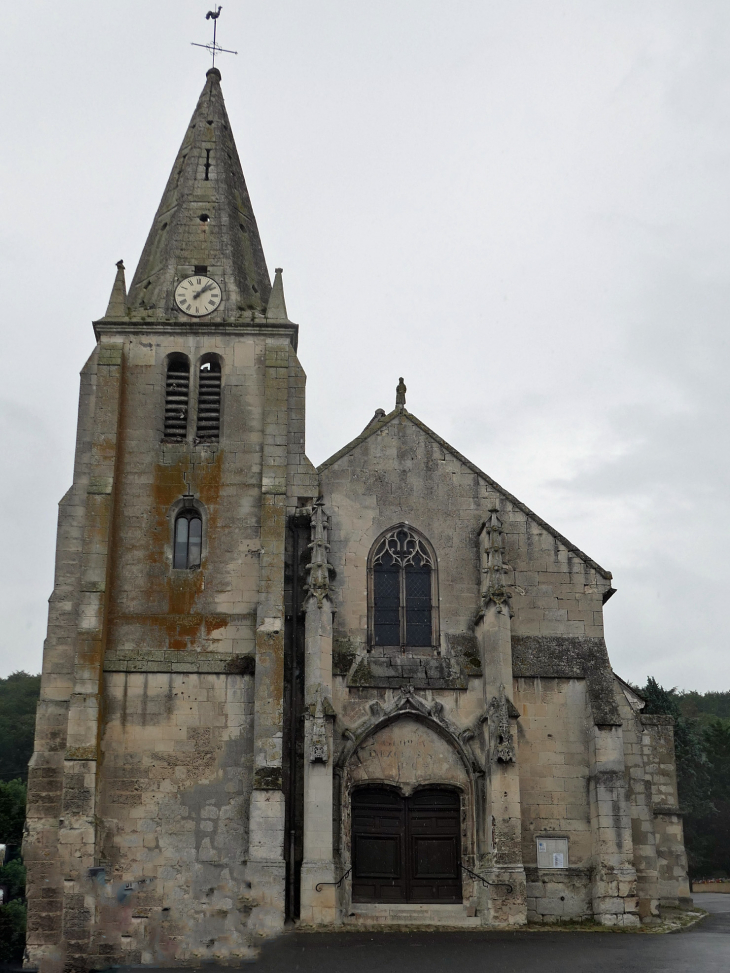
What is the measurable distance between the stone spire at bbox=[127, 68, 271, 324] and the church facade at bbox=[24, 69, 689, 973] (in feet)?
0.63

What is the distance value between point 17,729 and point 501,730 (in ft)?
174

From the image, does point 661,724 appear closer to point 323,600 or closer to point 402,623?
point 402,623

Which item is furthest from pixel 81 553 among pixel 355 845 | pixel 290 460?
pixel 355 845

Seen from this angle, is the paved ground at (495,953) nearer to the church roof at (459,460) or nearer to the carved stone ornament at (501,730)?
the carved stone ornament at (501,730)

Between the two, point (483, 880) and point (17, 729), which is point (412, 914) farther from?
point (17, 729)

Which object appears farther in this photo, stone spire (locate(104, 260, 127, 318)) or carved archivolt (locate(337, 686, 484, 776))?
stone spire (locate(104, 260, 127, 318))

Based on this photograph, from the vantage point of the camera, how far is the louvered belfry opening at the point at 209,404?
24.6 meters

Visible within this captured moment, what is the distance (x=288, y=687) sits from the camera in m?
22.9

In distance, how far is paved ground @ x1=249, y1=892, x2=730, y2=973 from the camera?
54.2ft

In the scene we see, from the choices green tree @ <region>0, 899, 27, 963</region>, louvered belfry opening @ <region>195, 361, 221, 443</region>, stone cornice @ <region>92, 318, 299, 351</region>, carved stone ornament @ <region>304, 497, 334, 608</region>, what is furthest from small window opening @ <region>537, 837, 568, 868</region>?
stone cornice @ <region>92, 318, 299, 351</region>

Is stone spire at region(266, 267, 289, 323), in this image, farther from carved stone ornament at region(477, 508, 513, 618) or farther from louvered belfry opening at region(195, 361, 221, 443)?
carved stone ornament at region(477, 508, 513, 618)

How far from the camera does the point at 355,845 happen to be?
22250 mm

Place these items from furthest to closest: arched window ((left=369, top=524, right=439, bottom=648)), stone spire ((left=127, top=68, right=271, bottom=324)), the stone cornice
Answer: stone spire ((left=127, top=68, right=271, bottom=324)), the stone cornice, arched window ((left=369, top=524, right=439, bottom=648))

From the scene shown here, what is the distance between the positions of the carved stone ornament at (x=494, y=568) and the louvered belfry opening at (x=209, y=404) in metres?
6.41
